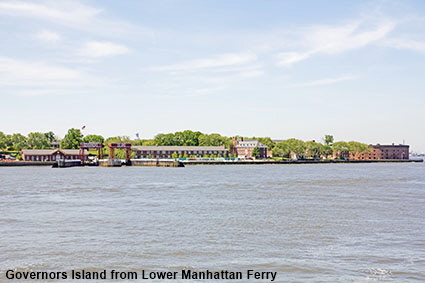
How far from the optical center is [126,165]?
136500 millimetres

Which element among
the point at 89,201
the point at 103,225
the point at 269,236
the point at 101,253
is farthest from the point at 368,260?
the point at 89,201

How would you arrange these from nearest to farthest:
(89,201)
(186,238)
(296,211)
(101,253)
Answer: (101,253), (186,238), (296,211), (89,201)

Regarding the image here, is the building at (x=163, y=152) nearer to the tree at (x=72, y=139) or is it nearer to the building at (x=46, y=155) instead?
the tree at (x=72, y=139)

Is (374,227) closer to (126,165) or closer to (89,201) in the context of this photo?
(89,201)

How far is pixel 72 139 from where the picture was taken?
18875 cm

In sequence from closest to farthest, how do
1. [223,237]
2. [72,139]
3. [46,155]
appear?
[223,237] → [46,155] → [72,139]

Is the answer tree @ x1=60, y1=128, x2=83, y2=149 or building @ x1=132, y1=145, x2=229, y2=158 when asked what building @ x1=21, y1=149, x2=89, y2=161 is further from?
building @ x1=132, y1=145, x2=229, y2=158

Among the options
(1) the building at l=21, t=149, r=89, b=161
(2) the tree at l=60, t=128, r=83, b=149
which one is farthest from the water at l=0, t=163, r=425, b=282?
(2) the tree at l=60, t=128, r=83, b=149

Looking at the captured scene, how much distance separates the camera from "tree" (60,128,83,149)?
614ft

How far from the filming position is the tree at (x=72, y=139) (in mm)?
187125

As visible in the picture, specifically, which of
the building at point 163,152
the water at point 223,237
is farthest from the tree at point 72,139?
the water at point 223,237

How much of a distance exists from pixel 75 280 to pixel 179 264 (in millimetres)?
3689

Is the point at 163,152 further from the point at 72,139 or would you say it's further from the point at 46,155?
the point at 46,155

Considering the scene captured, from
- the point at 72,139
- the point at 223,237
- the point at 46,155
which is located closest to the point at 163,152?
the point at 72,139
